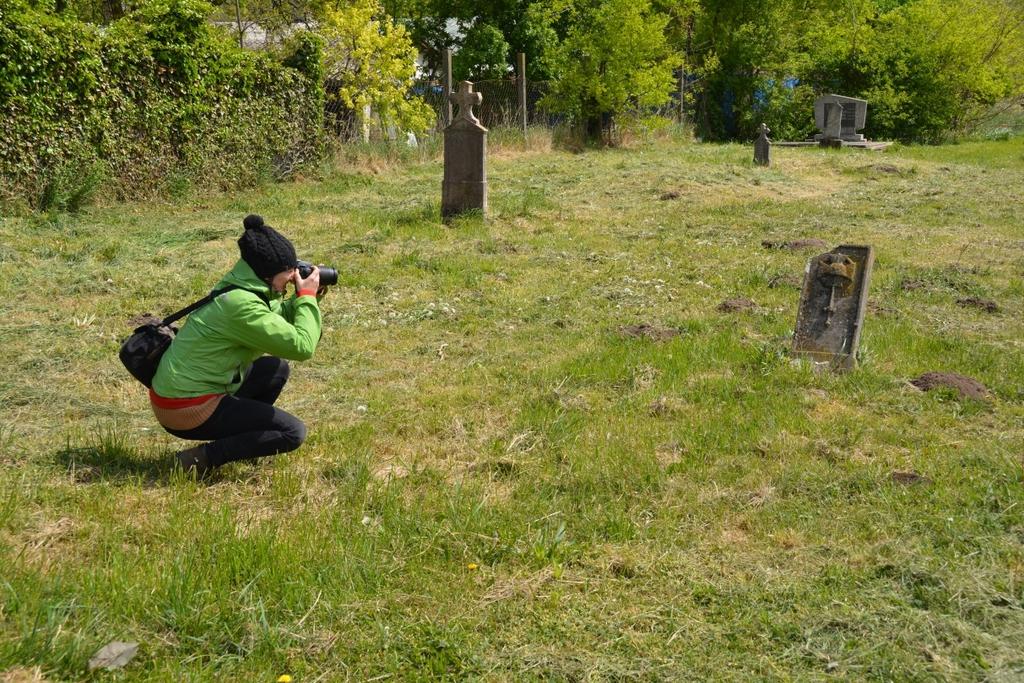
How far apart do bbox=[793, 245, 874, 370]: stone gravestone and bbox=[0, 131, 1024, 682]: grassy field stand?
0.27 metres

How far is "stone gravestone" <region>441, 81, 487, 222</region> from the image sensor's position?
1276cm

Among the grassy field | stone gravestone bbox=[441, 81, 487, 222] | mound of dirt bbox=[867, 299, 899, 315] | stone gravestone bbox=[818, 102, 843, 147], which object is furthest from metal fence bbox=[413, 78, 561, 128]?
mound of dirt bbox=[867, 299, 899, 315]

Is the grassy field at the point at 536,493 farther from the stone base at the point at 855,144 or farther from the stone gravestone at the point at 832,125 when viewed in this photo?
the stone base at the point at 855,144

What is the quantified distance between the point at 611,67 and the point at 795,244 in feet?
48.1

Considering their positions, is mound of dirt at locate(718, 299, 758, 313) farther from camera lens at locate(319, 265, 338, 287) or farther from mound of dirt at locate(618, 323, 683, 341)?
camera lens at locate(319, 265, 338, 287)

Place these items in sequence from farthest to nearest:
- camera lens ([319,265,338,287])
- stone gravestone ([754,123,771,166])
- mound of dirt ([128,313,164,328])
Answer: stone gravestone ([754,123,771,166]) → mound of dirt ([128,313,164,328]) → camera lens ([319,265,338,287])

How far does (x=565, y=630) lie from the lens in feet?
11.0

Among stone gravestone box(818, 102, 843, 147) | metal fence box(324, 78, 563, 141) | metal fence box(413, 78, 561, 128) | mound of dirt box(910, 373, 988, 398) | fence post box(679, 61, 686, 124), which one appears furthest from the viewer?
fence post box(679, 61, 686, 124)

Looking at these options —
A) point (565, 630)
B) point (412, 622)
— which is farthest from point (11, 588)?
point (565, 630)

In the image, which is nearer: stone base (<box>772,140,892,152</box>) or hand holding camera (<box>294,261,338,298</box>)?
hand holding camera (<box>294,261,338,298</box>)

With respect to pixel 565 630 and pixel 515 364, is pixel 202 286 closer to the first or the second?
pixel 515 364

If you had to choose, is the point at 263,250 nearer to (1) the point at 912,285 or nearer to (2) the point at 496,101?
(1) the point at 912,285

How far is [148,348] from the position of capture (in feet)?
14.4

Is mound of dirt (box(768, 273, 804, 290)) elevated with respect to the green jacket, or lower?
lower
